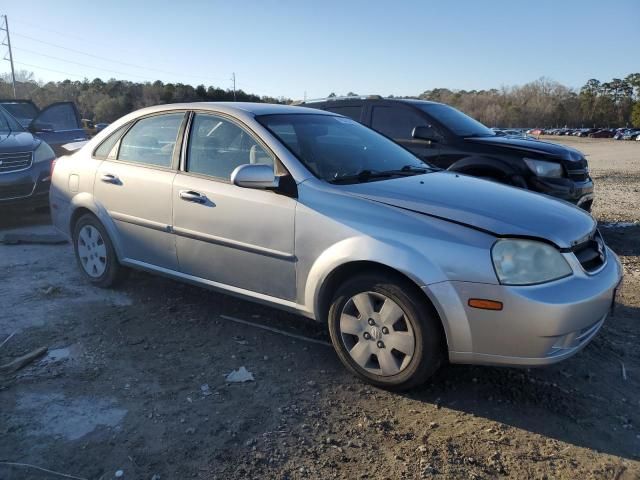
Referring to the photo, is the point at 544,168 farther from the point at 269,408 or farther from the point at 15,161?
the point at 15,161

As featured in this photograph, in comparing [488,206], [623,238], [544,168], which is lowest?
[623,238]

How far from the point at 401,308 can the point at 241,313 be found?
1.79 m

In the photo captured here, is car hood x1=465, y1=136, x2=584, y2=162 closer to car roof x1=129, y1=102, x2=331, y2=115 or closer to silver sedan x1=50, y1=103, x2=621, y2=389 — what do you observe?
silver sedan x1=50, y1=103, x2=621, y2=389

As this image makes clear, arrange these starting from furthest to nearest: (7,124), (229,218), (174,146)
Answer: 1. (7,124)
2. (174,146)
3. (229,218)

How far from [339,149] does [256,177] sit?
881 millimetres

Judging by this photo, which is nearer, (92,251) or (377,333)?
(377,333)

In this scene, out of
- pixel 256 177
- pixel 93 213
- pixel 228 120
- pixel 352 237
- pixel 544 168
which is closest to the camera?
pixel 352 237

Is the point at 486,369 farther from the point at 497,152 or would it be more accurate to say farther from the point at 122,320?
the point at 497,152

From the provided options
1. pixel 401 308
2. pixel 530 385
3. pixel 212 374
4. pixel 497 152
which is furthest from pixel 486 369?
pixel 497 152

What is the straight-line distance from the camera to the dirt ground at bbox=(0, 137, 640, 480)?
2.61 meters

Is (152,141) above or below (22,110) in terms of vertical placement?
above

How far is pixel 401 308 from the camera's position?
3.05 m

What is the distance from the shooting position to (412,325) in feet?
9.93

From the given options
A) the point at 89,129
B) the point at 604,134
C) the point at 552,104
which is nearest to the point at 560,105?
the point at 552,104
